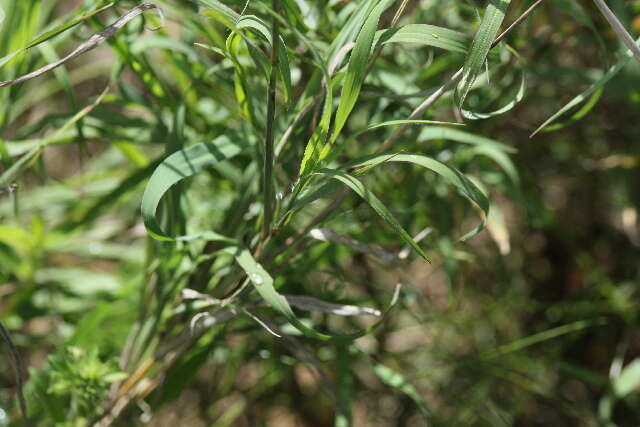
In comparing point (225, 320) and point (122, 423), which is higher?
point (225, 320)

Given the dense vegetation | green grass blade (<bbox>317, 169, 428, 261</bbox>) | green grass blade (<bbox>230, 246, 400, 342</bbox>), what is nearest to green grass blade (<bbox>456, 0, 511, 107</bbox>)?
the dense vegetation

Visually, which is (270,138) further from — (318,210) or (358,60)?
(318,210)

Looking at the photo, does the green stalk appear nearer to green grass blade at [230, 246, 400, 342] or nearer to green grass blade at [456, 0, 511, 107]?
green grass blade at [230, 246, 400, 342]

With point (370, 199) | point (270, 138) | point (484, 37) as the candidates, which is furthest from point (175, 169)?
point (484, 37)

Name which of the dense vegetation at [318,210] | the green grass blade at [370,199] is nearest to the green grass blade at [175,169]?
the dense vegetation at [318,210]

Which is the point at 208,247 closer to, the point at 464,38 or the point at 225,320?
the point at 225,320

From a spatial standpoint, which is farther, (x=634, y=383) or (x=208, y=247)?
(x=634, y=383)

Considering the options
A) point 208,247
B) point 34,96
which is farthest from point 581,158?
point 34,96
